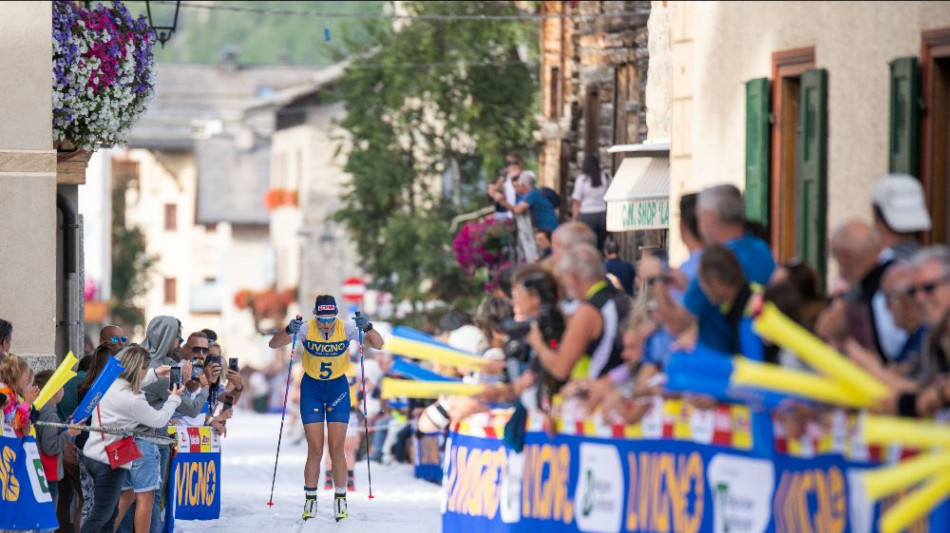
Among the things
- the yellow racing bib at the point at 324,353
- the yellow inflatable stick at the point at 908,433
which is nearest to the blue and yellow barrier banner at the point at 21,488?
the yellow racing bib at the point at 324,353

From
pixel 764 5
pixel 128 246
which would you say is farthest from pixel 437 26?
pixel 128 246

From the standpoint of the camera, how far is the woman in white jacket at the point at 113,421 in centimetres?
1409

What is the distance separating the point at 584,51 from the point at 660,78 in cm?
894

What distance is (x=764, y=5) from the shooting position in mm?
14695

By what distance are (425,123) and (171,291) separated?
55.3 metres

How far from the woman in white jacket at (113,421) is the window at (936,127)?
5326mm

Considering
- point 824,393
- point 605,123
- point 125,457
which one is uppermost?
point 605,123

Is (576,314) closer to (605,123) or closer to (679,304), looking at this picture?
(679,304)

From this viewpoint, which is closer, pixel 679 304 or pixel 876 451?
pixel 876 451

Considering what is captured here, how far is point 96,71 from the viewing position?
53.8ft

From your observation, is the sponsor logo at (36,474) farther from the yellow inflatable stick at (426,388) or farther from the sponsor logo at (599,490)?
the sponsor logo at (599,490)

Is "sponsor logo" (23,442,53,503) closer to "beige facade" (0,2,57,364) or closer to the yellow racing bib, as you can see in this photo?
"beige facade" (0,2,57,364)

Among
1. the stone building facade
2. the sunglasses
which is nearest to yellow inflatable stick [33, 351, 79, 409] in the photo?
the sunglasses

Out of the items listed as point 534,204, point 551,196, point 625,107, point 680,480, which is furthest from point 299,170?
point 680,480
